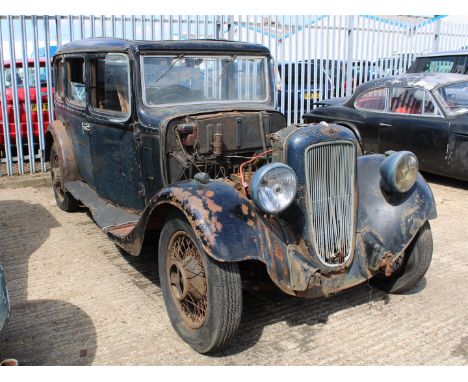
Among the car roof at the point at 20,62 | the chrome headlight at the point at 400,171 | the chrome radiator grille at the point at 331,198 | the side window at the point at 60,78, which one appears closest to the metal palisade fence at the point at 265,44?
the car roof at the point at 20,62

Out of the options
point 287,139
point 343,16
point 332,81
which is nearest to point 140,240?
point 287,139

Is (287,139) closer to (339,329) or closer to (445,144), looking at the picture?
(339,329)

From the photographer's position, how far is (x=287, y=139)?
10.1 feet

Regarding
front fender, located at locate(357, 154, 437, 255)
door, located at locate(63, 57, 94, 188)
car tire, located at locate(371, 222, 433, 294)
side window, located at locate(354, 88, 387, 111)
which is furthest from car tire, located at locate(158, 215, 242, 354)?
side window, located at locate(354, 88, 387, 111)

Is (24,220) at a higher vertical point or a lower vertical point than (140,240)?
lower

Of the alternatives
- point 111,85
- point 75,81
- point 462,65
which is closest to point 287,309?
point 111,85

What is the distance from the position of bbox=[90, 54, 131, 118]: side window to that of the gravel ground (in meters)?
1.29

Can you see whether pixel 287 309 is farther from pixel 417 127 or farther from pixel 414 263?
pixel 417 127

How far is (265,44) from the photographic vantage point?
29.8 feet

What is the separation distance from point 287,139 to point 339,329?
49.7 inches

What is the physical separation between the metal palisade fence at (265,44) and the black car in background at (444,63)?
59.6 inches

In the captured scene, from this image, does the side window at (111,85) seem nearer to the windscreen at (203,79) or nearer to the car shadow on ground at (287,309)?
the windscreen at (203,79)

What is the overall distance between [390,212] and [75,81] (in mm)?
3369

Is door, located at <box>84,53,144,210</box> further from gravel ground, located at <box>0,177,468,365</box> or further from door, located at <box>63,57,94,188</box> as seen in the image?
gravel ground, located at <box>0,177,468,365</box>
